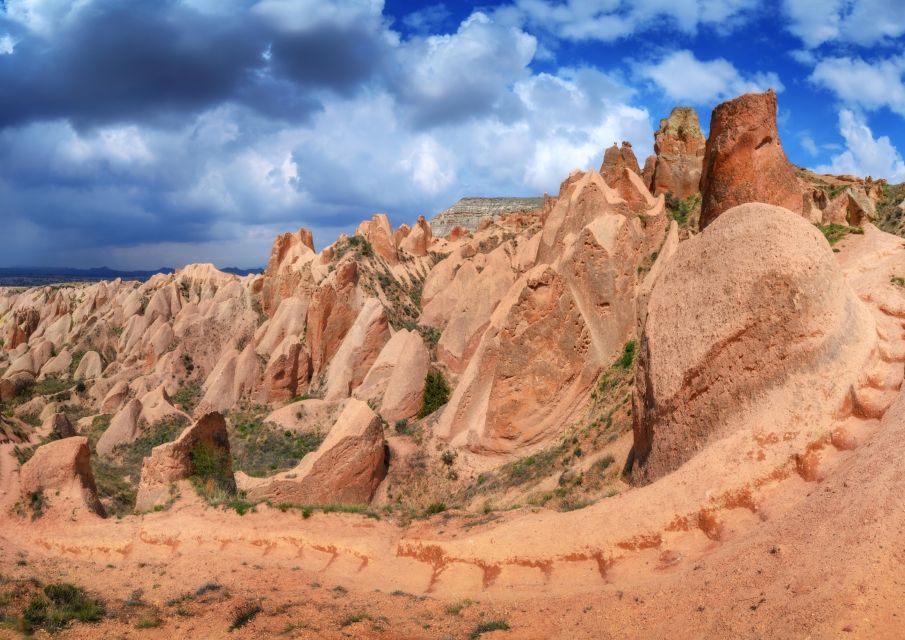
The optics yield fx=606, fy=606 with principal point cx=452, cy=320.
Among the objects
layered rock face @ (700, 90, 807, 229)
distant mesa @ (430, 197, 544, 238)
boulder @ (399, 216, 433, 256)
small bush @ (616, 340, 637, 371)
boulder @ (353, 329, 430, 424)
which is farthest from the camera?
distant mesa @ (430, 197, 544, 238)

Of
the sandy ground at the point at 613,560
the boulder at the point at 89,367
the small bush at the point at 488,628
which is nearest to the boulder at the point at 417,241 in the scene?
the boulder at the point at 89,367

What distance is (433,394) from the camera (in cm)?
2588

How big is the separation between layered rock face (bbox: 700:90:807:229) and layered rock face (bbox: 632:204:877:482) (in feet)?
20.0

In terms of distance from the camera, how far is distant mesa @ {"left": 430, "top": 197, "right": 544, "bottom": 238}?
114438mm

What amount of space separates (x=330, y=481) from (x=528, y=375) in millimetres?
6533

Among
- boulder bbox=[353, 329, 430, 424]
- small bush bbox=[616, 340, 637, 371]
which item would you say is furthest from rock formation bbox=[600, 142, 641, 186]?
small bush bbox=[616, 340, 637, 371]

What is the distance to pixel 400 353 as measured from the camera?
1167 inches

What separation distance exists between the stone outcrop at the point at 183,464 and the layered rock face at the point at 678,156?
27.4 meters

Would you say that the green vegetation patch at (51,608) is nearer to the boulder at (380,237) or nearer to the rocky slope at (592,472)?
the rocky slope at (592,472)

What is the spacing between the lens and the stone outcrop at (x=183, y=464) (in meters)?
14.6

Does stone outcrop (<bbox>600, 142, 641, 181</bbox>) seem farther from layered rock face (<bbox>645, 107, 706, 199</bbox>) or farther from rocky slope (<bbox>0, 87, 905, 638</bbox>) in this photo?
rocky slope (<bbox>0, 87, 905, 638</bbox>)

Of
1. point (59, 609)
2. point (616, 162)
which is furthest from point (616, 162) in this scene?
point (59, 609)

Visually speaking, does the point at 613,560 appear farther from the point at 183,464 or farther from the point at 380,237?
the point at 380,237

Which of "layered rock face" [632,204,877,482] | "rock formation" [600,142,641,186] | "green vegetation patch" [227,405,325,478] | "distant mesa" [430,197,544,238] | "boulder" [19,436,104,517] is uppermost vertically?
"distant mesa" [430,197,544,238]
